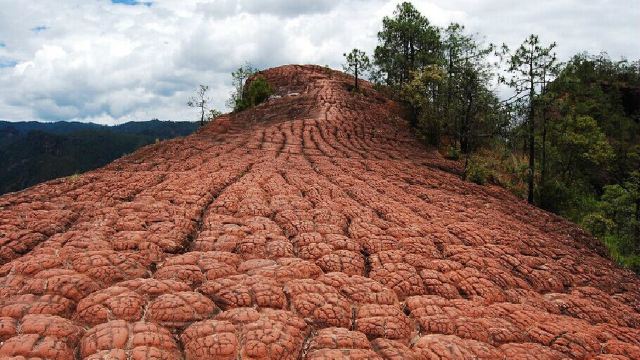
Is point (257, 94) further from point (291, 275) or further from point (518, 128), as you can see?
point (291, 275)

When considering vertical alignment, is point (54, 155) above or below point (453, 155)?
above

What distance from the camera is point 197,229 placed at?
6.36 meters

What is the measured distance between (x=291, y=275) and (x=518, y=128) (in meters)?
14.5

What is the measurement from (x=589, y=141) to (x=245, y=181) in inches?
901

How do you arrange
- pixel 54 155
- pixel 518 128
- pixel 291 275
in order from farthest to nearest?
1. pixel 54 155
2. pixel 518 128
3. pixel 291 275

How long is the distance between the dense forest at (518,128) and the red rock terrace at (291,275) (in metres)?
6.50

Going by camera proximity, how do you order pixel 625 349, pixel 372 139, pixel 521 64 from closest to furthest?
pixel 625 349
pixel 521 64
pixel 372 139

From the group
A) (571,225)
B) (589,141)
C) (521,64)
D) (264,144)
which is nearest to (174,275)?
(571,225)

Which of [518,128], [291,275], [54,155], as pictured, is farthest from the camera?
[54,155]

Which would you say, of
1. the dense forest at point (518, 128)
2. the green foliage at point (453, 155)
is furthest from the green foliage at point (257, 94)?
the green foliage at point (453, 155)

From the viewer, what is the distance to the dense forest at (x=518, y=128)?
15961 millimetres

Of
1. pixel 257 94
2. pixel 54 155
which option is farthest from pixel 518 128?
pixel 54 155

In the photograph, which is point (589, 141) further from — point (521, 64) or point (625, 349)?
point (625, 349)

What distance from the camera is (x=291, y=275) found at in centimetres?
489
